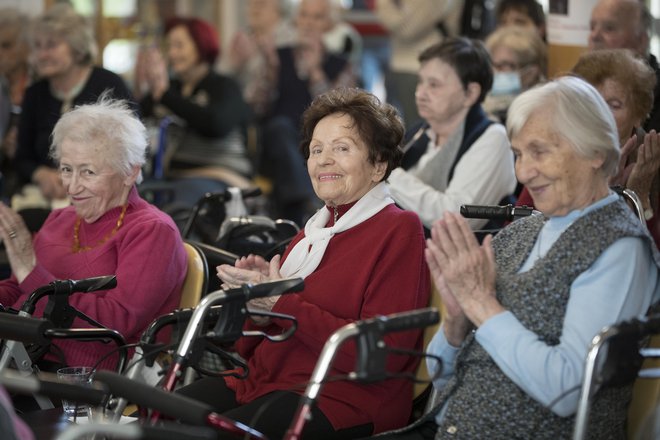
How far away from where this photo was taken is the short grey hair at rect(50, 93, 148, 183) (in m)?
3.38

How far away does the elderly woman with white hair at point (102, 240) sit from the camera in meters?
3.18

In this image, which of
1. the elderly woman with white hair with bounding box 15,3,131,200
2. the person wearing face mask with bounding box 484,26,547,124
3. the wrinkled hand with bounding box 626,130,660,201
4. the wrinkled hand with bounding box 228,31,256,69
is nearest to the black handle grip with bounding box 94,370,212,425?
the wrinkled hand with bounding box 626,130,660,201

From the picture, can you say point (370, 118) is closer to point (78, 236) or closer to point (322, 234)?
point (322, 234)

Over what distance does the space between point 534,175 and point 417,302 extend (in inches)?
20.0

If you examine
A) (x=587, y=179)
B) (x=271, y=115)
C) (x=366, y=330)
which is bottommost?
(x=271, y=115)

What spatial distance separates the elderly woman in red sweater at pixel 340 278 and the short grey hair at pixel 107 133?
2.00 feet

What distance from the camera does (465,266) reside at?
7.77 ft

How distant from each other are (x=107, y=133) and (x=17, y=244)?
1.40 ft

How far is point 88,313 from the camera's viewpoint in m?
3.15

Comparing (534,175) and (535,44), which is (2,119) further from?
(534,175)

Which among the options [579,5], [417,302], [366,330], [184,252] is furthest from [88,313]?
[579,5]

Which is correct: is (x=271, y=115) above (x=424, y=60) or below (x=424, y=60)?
below

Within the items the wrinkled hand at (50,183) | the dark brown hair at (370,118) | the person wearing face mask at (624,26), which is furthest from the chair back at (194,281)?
the wrinkled hand at (50,183)

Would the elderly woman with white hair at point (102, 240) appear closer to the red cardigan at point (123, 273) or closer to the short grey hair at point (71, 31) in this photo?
the red cardigan at point (123, 273)
